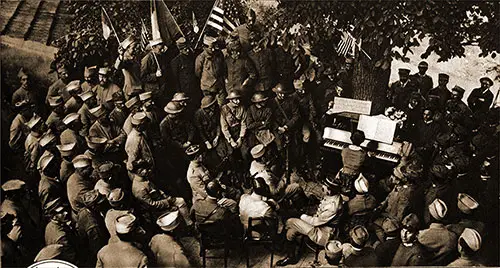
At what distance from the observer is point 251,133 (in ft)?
26.6

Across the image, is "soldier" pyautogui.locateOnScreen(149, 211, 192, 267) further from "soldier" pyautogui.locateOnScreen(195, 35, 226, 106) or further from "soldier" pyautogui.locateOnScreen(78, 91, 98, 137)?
"soldier" pyautogui.locateOnScreen(195, 35, 226, 106)

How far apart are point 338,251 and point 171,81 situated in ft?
12.3

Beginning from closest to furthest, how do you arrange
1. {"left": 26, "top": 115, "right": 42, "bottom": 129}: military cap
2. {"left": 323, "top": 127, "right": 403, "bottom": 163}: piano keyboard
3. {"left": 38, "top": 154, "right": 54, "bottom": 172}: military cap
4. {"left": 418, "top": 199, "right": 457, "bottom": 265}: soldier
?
1. {"left": 418, "top": 199, "right": 457, "bottom": 265}: soldier
2. {"left": 38, "top": 154, "right": 54, "bottom": 172}: military cap
3. {"left": 26, "top": 115, "right": 42, "bottom": 129}: military cap
4. {"left": 323, "top": 127, "right": 403, "bottom": 163}: piano keyboard

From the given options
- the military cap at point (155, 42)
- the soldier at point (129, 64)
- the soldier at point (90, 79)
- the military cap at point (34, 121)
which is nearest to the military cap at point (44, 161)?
the military cap at point (34, 121)

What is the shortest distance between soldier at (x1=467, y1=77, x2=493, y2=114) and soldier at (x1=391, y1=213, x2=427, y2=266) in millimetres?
2322

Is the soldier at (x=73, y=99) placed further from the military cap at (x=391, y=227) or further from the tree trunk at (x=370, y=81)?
the military cap at (x=391, y=227)

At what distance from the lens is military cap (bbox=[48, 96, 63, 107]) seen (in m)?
7.94

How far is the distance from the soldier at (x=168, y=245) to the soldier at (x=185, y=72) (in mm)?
2213

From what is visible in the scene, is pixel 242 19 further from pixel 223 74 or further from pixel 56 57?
pixel 56 57

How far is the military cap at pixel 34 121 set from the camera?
25.2 feet

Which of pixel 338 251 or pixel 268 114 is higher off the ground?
pixel 268 114

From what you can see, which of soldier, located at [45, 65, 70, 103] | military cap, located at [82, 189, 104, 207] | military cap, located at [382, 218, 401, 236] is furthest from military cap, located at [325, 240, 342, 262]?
soldier, located at [45, 65, 70, 103]

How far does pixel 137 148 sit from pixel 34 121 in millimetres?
1557

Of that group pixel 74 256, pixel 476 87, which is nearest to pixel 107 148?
pixel 74 256
